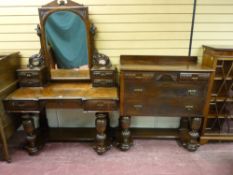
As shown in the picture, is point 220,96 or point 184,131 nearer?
point 220,96

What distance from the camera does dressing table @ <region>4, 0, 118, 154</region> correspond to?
2.06m

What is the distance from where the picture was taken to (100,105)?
206 cm

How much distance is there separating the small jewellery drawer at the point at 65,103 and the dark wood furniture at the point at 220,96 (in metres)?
1.45

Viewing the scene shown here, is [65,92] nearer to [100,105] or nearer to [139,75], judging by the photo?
[100,105]

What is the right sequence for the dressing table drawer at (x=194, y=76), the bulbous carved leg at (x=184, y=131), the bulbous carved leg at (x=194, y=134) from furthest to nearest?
the bulbous carved leg at (x=184, y=131) → the bulbous carved leg at (x=194, y=134) → the dressing table drawer at (x=194, y=76)

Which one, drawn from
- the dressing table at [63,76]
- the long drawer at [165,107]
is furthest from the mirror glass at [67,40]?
the long drawer at [165,107]

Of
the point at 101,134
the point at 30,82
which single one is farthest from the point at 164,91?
the point at 30,82

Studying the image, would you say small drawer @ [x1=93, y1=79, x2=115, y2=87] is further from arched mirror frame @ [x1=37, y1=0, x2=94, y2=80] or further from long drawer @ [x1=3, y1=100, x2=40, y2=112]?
long drawer @ [x1=3, y1=100, x2=40, y2=112]

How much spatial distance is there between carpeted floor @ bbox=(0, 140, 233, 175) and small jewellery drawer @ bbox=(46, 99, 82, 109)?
2.14ft

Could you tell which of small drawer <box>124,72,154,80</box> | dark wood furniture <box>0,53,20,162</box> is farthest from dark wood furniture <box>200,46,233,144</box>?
dark wood furniture <box>0,53,20,162</box>

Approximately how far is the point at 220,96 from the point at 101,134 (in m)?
1.48

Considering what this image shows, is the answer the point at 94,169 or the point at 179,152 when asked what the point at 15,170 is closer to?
the point at 94,169

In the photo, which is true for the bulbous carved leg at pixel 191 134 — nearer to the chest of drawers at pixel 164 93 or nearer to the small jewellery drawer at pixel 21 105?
the chest of drawers at pixel 164 93

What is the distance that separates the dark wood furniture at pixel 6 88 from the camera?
81.0 inches
